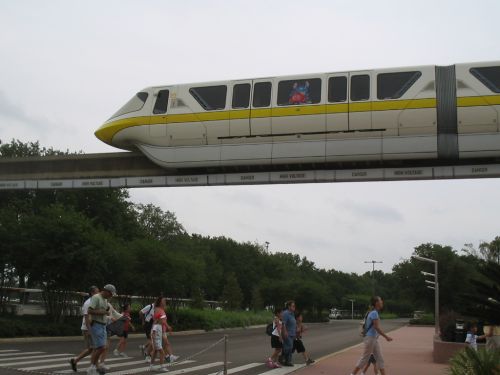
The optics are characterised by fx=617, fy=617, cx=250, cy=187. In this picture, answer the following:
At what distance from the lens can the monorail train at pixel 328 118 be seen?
16.2 meters

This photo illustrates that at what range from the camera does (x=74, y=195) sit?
42.1m

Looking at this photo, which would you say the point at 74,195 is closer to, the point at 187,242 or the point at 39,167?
the point at 39,167

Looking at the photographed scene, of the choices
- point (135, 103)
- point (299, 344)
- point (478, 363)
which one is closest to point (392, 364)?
point (299, 344)

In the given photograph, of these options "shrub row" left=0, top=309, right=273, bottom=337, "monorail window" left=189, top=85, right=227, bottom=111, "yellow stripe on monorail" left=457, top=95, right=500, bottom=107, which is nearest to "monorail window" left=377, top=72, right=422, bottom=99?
"yellow stripe on monorail" left=457, top=95, right=500, bottom=107

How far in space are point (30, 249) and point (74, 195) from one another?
16949mm

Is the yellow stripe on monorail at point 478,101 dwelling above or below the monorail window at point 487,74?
below

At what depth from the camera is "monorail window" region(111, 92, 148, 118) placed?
19188 mm

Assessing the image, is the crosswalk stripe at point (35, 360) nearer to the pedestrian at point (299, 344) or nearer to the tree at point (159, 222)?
the pedestrian at point (299, 344)

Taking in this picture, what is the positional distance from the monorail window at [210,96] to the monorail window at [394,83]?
178 inches

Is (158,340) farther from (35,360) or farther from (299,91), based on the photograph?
(299,91)

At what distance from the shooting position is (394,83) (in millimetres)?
16969

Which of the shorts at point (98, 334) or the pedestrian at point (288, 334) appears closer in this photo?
the shorts at point (98, 334)

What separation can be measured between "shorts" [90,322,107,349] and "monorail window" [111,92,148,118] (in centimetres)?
913

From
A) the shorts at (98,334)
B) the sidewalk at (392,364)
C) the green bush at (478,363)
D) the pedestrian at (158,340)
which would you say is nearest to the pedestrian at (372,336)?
the sidewalk at (392,364)
